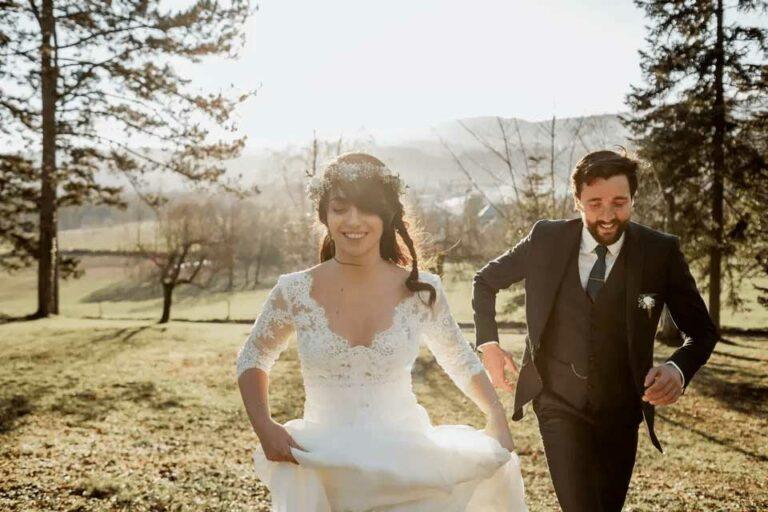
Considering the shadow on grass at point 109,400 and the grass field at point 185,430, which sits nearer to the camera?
the grass field at point 185,430

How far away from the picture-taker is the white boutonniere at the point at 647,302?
11.1ft

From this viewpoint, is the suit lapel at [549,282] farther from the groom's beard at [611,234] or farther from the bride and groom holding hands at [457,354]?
the groom's beard at [611,234]

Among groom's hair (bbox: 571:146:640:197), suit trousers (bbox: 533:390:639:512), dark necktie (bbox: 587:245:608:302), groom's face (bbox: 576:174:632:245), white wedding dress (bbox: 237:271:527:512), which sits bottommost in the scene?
suit trousers (bbox: 533:390:639:512)

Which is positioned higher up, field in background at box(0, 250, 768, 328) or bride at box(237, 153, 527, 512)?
bride at box(237, 153, 527, 512)

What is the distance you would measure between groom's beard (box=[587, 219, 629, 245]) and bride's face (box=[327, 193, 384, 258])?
1343 millimetres

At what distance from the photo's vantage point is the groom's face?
136 inches

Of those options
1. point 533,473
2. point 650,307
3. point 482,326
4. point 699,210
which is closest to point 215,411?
point 533,473

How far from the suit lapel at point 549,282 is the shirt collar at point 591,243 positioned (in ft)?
0.12

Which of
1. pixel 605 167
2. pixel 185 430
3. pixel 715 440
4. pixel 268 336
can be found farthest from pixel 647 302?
pixel 715 440

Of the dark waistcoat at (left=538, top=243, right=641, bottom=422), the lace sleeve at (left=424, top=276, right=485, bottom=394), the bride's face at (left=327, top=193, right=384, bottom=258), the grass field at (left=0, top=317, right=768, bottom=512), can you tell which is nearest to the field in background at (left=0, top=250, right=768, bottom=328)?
the grass field at (left=0, top=317, right=768, bottom=512)

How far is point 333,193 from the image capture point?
300cm

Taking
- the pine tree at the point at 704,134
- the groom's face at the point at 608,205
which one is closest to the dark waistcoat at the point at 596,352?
the groom's face at the point at 608,205

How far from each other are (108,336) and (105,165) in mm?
6343

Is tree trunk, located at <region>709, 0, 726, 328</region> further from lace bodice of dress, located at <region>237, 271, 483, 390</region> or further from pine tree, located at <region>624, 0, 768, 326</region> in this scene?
lace bodice of dress, located at <region>237, 271, 483, 390</region>
